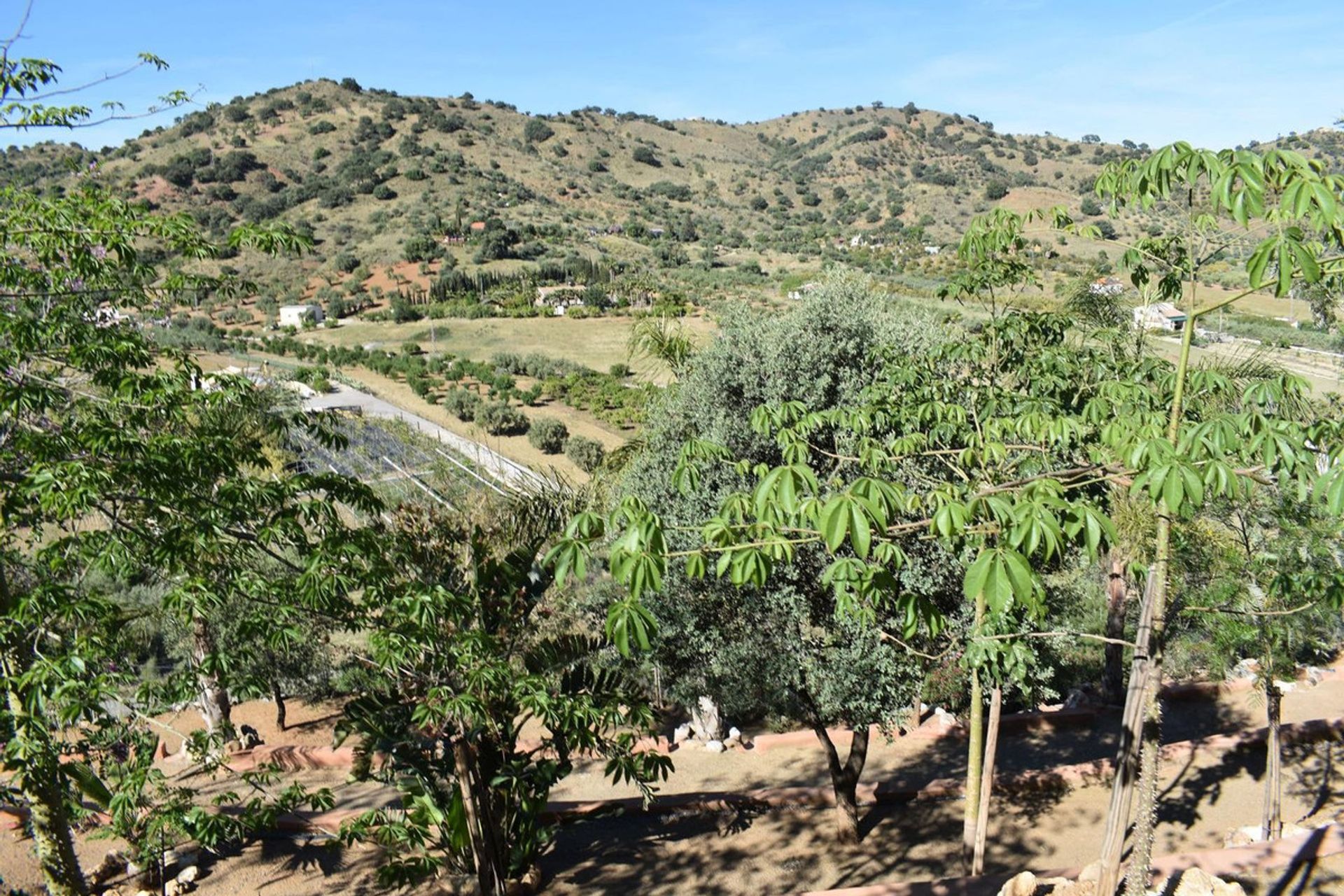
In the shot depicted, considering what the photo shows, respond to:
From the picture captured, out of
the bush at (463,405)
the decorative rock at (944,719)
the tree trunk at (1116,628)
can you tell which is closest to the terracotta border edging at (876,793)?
the tree trunk at (1116,628)

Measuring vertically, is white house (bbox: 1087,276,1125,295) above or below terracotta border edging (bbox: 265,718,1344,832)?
above

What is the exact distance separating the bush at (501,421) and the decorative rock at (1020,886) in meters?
24.1

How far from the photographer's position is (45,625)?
457 centimetres

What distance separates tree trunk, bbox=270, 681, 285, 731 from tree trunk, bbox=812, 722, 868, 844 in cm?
751

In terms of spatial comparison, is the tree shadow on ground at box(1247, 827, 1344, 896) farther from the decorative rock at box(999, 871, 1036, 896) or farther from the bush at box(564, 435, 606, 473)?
the bush at box(564, 435, 606, 473)

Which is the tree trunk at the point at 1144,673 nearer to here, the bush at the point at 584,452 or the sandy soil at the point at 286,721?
the sandy soil at the point at 286,721

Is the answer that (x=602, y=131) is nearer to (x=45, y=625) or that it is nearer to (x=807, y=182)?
(x=807, y=182)

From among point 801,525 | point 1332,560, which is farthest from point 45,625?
point 1332,560

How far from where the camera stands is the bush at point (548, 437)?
2645 cm

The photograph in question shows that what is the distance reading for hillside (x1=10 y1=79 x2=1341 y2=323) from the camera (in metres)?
59.8

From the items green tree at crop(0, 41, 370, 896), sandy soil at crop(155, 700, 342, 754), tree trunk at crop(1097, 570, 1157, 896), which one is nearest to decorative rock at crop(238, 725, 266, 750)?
sandy soil at crop(155, 700, 342, 754)

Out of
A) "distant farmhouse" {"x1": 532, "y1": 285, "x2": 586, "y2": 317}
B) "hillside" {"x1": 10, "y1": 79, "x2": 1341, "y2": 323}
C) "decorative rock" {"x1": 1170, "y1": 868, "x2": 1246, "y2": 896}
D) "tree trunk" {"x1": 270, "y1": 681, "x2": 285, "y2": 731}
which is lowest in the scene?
"tree trunk" {"x1": 270, "y1": 681, "x2": 285, "y2": 731}

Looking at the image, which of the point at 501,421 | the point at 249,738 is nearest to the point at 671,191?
the point at 501,421

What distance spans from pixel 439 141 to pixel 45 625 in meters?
85.7
